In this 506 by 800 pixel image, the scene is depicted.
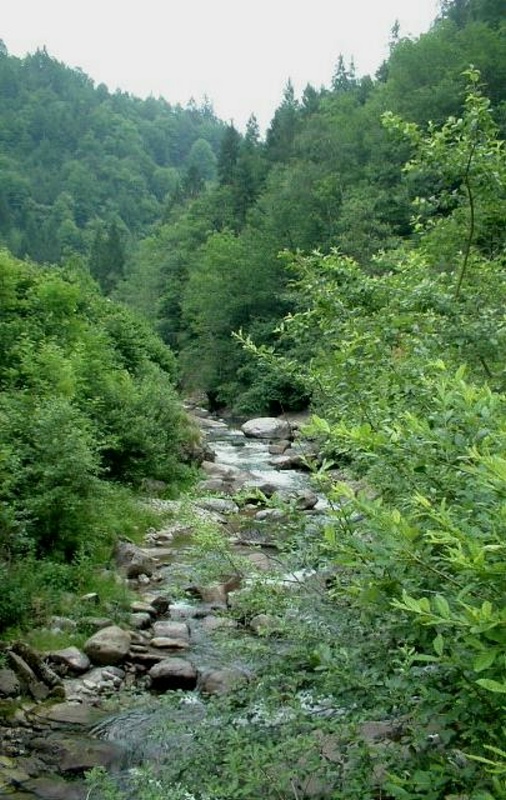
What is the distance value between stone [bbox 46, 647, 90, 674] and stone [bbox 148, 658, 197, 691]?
82 cm

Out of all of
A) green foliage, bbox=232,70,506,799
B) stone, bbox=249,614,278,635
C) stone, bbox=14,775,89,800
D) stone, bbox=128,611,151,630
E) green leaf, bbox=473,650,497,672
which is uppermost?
green foliage, bbox=232,70,506,799

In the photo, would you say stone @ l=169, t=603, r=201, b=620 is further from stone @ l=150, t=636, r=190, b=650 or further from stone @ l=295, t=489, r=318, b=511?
stone @ l=295, t=489, r=318, b=511

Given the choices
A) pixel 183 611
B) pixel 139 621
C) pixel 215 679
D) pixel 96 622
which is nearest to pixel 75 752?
pixel 215 679

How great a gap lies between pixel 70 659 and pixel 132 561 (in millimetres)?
3578

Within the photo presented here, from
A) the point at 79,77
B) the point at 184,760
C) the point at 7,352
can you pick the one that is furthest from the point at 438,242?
the point at 79,77

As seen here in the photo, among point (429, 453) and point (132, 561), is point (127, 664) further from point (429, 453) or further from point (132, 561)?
point (429, 453)

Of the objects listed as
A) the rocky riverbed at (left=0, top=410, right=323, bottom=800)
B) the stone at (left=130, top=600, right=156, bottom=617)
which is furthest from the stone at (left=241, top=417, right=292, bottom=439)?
the stone at (left=130, top=600, right=156, bottom=617)

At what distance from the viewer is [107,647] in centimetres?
902

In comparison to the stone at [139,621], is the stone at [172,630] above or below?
below

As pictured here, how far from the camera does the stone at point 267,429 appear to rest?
97.1 feet

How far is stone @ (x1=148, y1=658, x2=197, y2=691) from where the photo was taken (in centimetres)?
831

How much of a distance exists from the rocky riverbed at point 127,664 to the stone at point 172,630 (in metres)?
0.02

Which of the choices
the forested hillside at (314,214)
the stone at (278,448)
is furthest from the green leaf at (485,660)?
the forested hillside at (314,214)

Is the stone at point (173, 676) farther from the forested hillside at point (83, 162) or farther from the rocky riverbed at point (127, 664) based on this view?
the forested hillside at point (83, 162)
